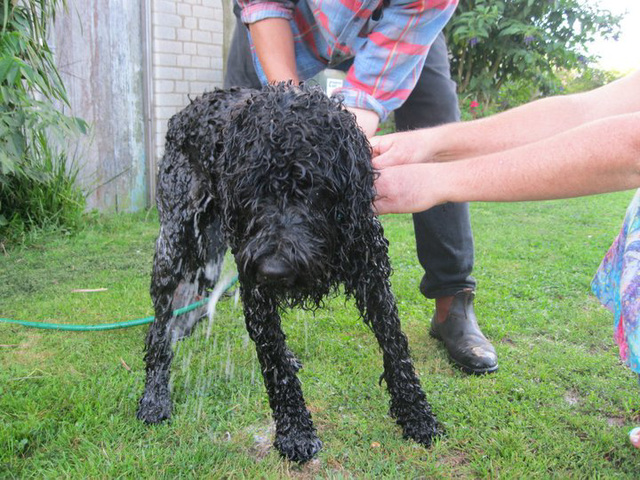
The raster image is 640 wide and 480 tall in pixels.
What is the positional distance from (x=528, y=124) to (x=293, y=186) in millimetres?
1290

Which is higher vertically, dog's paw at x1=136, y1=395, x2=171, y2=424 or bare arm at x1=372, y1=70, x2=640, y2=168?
bare arm at x1=372, y1=70, x2=640, y2=168

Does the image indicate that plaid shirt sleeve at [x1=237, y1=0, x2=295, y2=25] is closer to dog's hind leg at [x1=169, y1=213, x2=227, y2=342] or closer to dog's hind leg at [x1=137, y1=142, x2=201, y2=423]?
dog's hind leg at [x1=137, y1=142, x2=201, y2=423]

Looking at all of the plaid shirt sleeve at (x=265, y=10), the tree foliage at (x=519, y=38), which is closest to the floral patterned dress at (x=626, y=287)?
the plaid shirt sleeve at (x=265, y=10)

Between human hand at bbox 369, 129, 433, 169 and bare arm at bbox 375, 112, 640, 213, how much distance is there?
34cm

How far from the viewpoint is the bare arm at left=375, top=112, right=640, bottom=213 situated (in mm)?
1617

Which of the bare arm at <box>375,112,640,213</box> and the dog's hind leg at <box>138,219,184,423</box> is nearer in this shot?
the bare arm at <box>375,112,640,213</box>

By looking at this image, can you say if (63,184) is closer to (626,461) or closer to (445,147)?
(445,147)

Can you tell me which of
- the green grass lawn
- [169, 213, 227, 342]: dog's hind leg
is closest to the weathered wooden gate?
the green grass lawn

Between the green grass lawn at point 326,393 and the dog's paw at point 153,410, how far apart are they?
6 centimetres

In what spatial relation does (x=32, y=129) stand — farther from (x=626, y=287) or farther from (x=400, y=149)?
(x=626, y=287)

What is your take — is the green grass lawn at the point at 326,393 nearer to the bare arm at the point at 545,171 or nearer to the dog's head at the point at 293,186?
the dog's head at the point at 293,186

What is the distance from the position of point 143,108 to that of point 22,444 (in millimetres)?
5424

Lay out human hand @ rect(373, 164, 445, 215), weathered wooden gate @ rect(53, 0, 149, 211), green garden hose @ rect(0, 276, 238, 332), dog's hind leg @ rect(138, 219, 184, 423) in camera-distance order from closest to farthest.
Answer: human hand @ rect(373, 164, 445, 215), dog's hind leg @ rect(138, 219, 184, 423), green garden hose @ rect(0, 276, 238, 332), weathered wooden gate @ rect(53, 0, 149, 211)

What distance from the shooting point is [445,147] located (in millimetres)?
2402
